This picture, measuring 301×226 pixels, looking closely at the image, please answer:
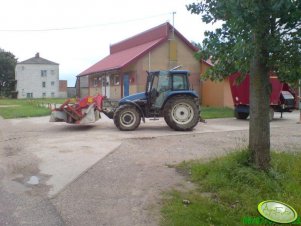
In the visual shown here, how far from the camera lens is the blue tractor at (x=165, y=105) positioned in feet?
50.0

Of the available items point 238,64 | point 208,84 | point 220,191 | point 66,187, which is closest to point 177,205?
point 220,191

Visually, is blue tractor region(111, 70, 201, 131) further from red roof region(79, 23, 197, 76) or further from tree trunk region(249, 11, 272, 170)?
red roof region(79, 23, 197, 76)

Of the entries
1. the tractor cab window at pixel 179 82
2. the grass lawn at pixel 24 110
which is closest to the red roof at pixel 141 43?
the grass lawn at pixel 24 110

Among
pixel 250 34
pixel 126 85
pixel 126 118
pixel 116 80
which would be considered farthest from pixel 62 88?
pixel 250 34

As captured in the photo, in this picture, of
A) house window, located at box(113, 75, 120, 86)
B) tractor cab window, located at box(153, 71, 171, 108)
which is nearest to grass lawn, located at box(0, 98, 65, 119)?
house window, located at box(113, 75, 120, 86)

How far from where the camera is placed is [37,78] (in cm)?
7469

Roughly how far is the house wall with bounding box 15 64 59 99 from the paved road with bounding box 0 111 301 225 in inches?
2346

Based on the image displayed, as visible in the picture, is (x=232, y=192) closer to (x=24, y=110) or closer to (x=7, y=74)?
(x=24, y=110)

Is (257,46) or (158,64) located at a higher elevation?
(158,64)

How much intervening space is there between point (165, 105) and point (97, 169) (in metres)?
7.08

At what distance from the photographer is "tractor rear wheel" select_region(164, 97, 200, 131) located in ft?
50.0

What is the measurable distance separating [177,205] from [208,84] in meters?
25.3

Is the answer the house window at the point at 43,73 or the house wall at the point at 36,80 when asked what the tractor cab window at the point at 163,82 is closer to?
the house wall at the point at 36,80

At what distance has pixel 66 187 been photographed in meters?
7.23
